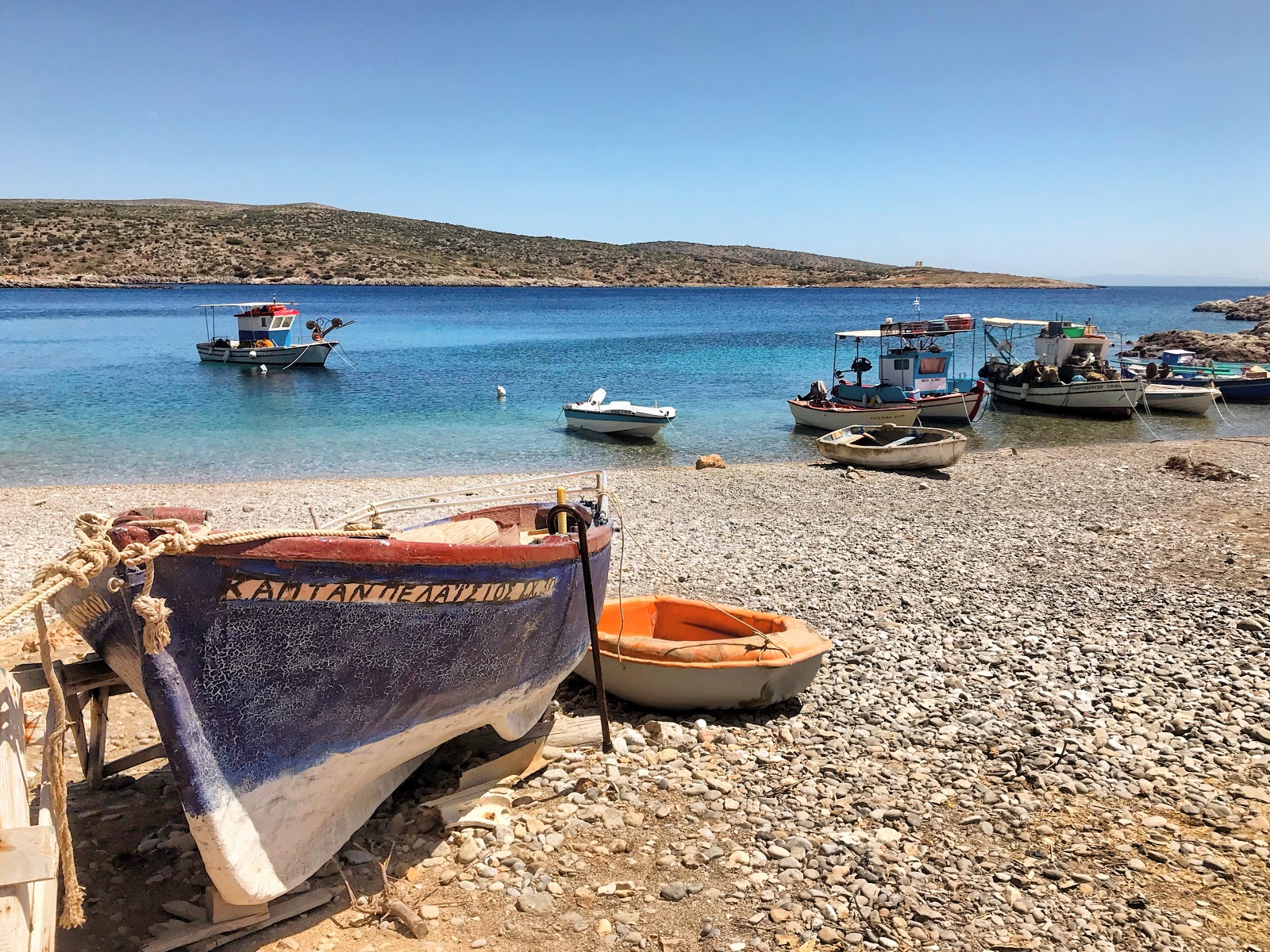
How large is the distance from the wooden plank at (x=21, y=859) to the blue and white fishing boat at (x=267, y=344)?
4085cm

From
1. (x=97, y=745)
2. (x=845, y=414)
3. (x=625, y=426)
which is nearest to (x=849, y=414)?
(x=845, y=414)

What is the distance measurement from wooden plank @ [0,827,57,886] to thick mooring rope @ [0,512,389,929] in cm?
80

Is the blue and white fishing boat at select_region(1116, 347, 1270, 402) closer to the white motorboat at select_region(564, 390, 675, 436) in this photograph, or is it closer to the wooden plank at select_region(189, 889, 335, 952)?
the white motorboat at select_region(564, 390, 675, 436)

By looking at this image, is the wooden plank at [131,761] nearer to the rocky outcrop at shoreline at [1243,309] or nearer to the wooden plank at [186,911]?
the wooden plank at [186,911]

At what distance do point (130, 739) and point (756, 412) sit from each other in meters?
26.3

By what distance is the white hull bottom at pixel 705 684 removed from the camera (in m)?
7.60

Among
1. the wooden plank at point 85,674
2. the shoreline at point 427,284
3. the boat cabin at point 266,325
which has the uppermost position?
the shoreline at point 427,284

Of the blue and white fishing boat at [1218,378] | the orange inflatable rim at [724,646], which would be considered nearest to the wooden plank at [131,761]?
the orange inflatable rim at [724,646]

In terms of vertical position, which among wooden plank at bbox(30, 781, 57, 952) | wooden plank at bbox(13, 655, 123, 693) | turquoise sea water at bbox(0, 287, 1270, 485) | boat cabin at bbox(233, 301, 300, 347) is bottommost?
turquoise sea water at bbox(0, 287, 1270, 485)

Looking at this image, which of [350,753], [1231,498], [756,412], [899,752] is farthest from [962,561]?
[756,412]

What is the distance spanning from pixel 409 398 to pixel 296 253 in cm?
9019

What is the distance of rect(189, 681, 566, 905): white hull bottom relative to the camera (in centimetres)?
482

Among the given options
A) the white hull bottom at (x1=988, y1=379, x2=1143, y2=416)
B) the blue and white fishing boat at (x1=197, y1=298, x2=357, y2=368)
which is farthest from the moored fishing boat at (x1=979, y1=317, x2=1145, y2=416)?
the blue and white fishing boat at (x1=197, y1=298, x2=357, y2=368)

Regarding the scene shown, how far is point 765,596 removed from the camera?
→ 1112 centimetres
